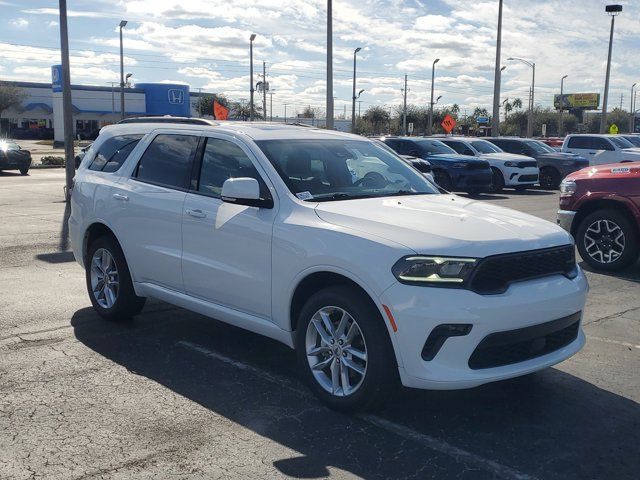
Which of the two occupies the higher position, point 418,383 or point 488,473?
point 418,383

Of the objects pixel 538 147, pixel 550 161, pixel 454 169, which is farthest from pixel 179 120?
pixel 538 147

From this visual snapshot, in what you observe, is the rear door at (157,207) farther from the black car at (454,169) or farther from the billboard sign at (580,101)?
the billboard sign at (580,101)

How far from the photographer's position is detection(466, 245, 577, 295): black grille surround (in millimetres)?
4117

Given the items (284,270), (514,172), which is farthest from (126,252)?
(514,172)

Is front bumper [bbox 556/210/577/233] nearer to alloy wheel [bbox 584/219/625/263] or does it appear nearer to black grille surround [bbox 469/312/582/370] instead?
alloy wheel [bbox 584/219/625/263]

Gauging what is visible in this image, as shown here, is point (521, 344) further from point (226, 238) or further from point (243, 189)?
point (226, 238)

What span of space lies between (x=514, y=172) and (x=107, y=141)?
17.2 meters

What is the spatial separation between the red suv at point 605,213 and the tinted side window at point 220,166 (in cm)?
561

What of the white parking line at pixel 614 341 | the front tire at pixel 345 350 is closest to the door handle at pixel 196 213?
the front tire at pixel 345 350

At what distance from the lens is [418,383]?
4.10 metres

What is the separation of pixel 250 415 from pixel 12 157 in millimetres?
25594

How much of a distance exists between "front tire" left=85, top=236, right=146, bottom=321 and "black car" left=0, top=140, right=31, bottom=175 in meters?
22.4

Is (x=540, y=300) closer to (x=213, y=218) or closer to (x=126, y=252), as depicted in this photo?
(x=213, y=218)

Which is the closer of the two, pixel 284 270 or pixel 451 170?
pixel 284 270
